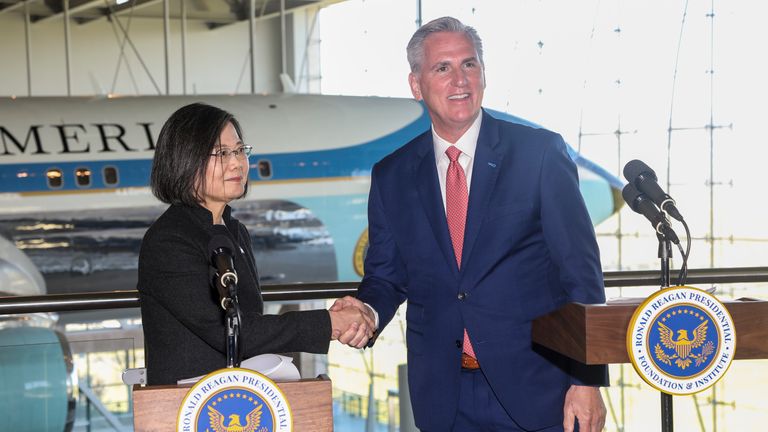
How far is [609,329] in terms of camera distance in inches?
84.9

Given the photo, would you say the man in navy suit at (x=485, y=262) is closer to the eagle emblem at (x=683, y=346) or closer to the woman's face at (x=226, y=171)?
the eagle emblem at (x=683, y=346)

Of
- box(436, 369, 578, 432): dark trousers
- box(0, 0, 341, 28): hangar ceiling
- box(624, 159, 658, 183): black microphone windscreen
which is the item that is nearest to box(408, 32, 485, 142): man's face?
box(624, 159, 658, 183): black microphone windscreen

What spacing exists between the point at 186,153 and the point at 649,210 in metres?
1.15

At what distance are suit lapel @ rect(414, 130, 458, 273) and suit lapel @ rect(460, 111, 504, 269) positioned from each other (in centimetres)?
5

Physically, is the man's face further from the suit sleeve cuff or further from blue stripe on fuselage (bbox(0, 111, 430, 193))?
blue stripe on fuselage (bbox(0, 111, 430, 193))

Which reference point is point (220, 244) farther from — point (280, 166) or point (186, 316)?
point (280, 166)

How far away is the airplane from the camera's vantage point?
9383mm

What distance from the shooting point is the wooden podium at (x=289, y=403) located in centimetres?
197

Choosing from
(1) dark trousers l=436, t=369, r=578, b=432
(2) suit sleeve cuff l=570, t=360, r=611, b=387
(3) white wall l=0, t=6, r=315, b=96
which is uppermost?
(3) white wall l=0, t=6, r=315, b=96

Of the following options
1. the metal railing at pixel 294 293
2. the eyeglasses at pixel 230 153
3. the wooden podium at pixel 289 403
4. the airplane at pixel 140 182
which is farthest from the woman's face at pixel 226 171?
the airplane at pixel 140 182

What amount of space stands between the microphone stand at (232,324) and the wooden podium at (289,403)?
0.11 m

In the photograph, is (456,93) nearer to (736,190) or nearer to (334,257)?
(334,257)

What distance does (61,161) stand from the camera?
9.45m

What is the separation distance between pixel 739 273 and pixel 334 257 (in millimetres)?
6397
